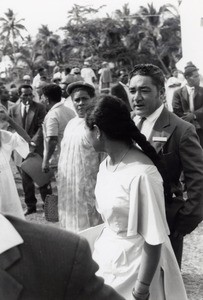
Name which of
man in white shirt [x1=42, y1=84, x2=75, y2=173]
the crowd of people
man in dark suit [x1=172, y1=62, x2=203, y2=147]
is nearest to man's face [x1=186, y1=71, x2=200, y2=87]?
man in dark suit [x1=172, y1=62, x2=203, y2=147]

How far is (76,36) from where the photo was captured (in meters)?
56.8

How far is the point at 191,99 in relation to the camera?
24.3 feet

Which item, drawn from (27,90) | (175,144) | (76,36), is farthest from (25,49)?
(175,144)

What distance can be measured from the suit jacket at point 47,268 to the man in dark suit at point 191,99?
6349 mm

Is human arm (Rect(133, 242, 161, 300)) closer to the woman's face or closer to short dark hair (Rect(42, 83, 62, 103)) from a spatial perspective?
the woman's face

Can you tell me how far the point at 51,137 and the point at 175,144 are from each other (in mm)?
3236

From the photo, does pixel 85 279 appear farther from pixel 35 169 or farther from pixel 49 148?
pixel 35 169

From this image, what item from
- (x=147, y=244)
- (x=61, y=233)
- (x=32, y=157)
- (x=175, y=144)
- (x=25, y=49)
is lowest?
(x=25, y=49)

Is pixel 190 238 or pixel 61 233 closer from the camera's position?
pixel 61 233

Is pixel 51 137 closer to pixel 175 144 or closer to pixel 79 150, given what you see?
pixel 79 150

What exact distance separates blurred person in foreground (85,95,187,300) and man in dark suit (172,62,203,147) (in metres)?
5.06

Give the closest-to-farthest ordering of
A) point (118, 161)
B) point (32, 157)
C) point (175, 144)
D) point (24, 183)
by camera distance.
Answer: point (118, 161)
point (175, 144)
point (32, 157)
point (24, 183)

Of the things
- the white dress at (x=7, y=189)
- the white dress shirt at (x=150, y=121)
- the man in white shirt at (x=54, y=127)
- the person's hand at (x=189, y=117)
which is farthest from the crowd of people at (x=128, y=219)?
the person's hand at (x=189, y=117)

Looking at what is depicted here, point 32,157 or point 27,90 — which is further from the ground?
point 27,90
